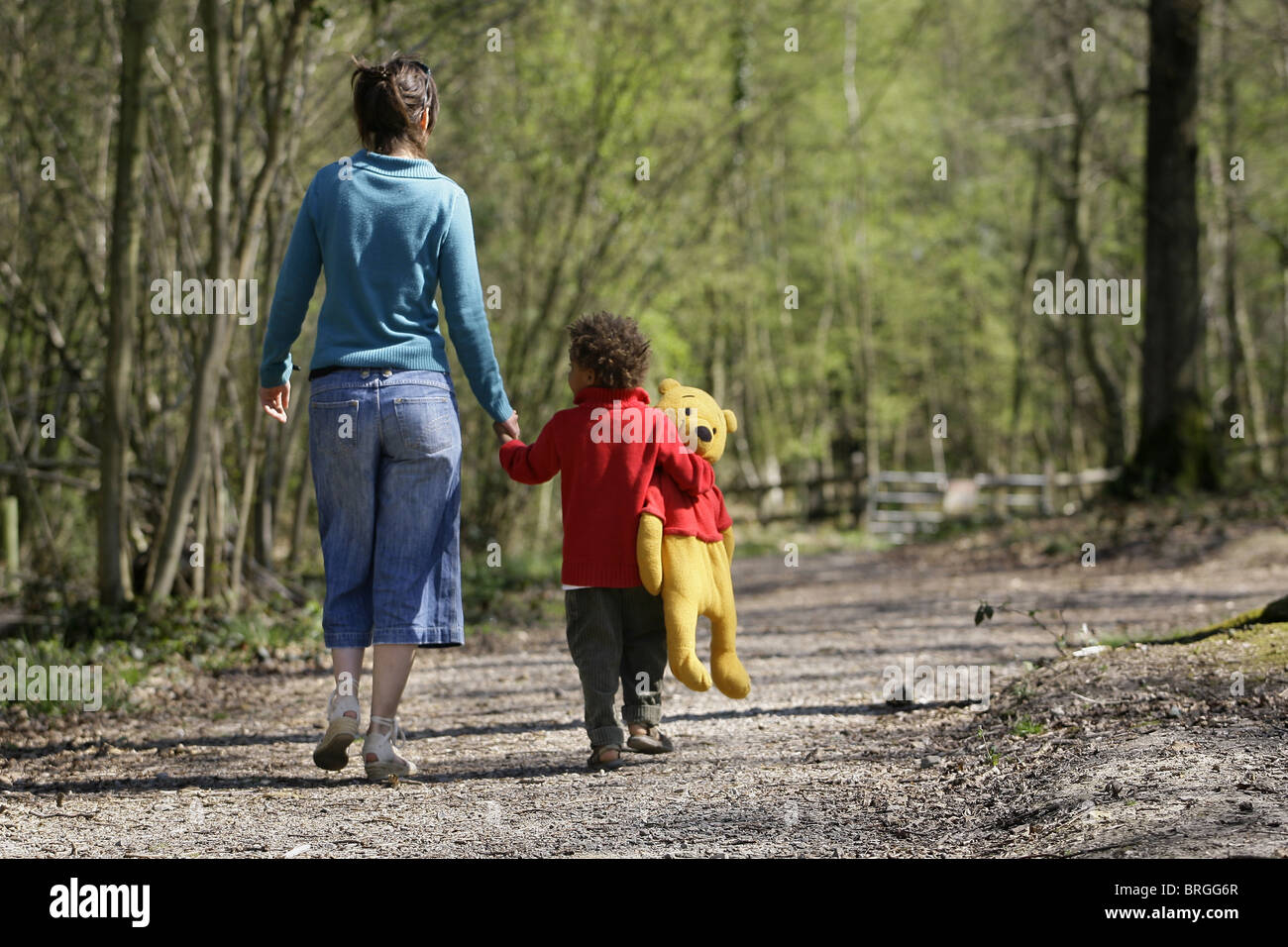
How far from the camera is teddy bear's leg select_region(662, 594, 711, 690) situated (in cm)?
419

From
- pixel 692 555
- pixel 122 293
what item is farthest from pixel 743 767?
pixel 122 293

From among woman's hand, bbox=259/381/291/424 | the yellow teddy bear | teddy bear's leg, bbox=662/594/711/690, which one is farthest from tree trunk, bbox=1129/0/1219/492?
woman's hand, bbox=259/381/291/424

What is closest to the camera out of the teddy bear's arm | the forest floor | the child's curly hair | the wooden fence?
the forest floor

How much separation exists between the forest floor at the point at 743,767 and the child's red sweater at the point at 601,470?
724mm

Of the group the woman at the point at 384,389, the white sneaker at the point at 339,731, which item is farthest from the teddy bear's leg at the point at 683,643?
the white sneaker at the point at 339,731

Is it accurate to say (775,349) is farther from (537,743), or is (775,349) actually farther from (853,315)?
(537,743)

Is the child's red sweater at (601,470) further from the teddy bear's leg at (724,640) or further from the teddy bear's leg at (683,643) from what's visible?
the teddy bear's leg at (724,640)

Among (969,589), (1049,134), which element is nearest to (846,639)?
(969,589)

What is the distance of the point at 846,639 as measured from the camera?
7598mm

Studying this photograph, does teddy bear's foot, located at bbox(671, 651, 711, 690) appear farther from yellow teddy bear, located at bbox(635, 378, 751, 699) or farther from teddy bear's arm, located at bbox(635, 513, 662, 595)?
teddy bear's arm, located at bbox(635, 513, 662, 595)

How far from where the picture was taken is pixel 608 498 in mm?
4301

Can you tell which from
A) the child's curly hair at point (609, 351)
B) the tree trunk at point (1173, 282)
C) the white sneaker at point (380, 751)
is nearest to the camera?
the white sneaker at point (380, 751)

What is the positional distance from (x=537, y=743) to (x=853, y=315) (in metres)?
26.1

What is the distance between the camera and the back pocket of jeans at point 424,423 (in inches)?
156
